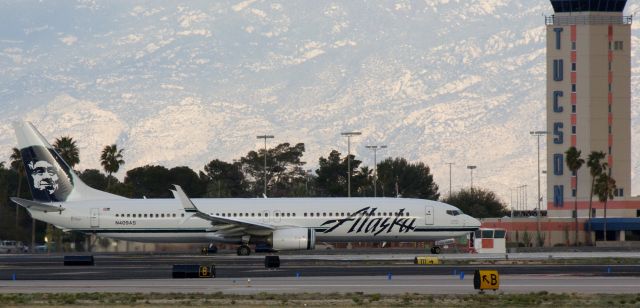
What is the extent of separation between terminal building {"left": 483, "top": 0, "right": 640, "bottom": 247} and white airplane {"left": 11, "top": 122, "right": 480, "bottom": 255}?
237 ft

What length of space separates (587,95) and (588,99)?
463 millimetres

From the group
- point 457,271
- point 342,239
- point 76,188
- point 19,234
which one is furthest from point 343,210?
point 19,234

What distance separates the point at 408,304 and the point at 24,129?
162 feet

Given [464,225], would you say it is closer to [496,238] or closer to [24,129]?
[496,238]

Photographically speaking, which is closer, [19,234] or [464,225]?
[464,225]

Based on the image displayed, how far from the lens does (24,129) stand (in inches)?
3487

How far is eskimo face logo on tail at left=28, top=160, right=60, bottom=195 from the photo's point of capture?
87.6 metres

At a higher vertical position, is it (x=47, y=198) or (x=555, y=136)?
(x=555, y=136)

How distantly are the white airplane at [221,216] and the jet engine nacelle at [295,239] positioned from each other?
1.08m

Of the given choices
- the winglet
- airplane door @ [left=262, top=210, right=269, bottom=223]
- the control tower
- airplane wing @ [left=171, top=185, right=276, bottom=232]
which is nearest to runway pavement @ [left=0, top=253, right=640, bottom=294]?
the winglet

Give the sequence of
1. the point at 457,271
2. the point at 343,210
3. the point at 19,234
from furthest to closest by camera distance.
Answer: the point at 19,234, the point at 343,210, the point at 457,271

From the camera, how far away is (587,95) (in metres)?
162

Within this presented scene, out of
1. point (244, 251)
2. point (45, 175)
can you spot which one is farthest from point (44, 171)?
point (244, 251)

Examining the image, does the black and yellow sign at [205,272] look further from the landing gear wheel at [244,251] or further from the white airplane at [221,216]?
the landing gear wheel at [244,251]
